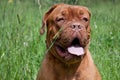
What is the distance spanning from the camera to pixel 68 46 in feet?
14.7

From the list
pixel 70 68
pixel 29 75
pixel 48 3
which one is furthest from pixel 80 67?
pixel 48 3

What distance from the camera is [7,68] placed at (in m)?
4.37

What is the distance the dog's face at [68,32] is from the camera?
4422mm

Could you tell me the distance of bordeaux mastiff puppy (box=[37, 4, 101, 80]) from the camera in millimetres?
4434

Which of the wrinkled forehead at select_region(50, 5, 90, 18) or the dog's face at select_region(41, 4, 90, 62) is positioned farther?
the wrinkled forehead at select_region(50, 5, 90, 18)

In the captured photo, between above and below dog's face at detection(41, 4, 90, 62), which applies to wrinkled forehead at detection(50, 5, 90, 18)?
above

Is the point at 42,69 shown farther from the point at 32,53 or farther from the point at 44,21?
the point at 32,53

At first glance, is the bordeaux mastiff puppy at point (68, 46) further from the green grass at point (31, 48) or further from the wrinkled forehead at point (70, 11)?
the green grass at point (31, 48)

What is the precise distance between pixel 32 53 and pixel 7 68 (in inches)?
63.1

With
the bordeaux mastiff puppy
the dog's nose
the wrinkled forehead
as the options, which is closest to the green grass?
the bordeaux mastiff puppy

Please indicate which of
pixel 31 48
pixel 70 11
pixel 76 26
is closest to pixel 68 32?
pixel 76 26

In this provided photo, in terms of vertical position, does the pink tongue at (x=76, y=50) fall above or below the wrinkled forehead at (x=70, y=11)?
below

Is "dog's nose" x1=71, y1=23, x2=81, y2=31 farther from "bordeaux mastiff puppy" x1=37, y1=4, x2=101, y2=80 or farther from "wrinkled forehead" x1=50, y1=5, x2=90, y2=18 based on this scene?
"wrinkled forehead" x1=50, y1=5, x2=90, y2=18

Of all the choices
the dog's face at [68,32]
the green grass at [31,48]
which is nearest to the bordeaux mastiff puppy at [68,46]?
the dog's face at [68,32]
